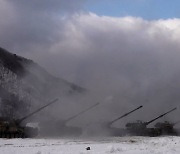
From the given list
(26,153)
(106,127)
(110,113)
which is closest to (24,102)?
(110,113)

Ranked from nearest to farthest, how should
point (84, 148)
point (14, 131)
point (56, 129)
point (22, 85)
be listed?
point (84, 148)
point (14, 131)
point (56, 129)
point (22, 85)

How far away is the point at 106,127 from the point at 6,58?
274ft

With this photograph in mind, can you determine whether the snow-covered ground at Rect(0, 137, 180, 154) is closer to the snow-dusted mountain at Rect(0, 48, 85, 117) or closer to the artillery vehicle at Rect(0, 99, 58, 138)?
the artillery vehicle at Rect(0, 99, 58, 138)

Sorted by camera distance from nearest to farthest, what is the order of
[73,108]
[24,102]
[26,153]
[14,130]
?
1. [26,153]
2. [14,130]
3. [73,108]
4. [24,102]

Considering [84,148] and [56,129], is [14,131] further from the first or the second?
[84,148]

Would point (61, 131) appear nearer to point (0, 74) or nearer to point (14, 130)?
point (14, 130)

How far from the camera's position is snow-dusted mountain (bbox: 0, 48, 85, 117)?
135 meters

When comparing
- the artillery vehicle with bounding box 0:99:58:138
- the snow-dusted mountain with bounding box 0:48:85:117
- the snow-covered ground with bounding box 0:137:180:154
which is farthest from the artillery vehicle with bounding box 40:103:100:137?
the snow-dusted mountain with bounding box 0:48:85:117

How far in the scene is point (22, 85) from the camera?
14925 cm

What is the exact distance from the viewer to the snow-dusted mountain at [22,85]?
135125 mm

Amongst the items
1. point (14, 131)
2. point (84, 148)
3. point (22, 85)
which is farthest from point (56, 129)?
point (22, 85)

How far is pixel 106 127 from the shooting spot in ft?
259

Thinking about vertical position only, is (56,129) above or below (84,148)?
above

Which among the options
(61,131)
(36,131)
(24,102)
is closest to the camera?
(36,131)
